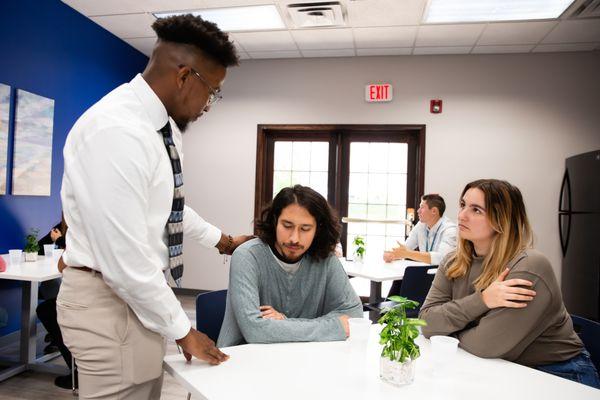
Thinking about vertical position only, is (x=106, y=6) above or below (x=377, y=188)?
above

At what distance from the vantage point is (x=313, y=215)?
172 cm

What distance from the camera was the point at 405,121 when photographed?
4.95 meters

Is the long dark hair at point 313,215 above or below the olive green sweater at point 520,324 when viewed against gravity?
above

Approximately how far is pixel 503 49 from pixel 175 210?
15.1ft

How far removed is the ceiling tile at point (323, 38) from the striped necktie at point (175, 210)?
347 centimetres

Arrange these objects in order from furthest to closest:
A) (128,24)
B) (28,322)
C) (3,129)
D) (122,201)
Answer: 1. (128,24)
2. (3,129)
3. (28,322)
4. (122,201)

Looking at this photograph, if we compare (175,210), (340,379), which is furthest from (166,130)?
(340,379)

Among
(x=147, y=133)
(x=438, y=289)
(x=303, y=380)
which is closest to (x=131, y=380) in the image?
(x=303, y=380)

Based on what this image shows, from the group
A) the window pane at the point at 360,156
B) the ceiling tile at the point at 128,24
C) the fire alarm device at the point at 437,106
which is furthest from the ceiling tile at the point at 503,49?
the ceiling tile at the point at 128,24

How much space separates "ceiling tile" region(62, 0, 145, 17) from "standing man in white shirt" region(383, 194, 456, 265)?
10.5 feet

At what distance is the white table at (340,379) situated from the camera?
108 centimetres

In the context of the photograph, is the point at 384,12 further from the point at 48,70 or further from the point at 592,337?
the point at 592,337

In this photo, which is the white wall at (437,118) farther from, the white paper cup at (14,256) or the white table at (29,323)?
the white table at (29,323)

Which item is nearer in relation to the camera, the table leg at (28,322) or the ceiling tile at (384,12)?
the table leg at (28,322)
